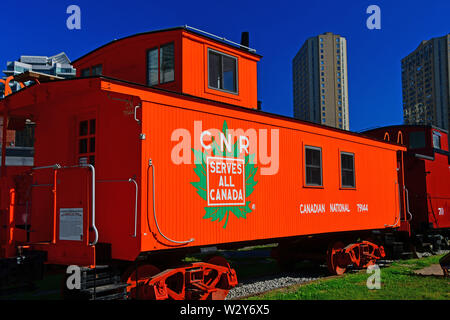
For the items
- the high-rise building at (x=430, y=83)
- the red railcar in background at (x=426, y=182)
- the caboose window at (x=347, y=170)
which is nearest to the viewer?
the caboose window at (x=347, y=170)

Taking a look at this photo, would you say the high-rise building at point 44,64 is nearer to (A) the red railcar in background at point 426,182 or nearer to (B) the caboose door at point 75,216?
(A) the red railcar in background at point 426,182

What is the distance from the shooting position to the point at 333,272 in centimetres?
1205

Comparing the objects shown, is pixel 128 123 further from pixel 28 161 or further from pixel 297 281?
pixel 28 161

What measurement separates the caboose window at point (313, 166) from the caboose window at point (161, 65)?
3975mm

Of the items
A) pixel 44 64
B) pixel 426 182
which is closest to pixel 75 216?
pixel 426 182

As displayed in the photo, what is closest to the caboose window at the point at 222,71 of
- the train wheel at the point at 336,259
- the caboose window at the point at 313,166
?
the caboose window at the point at 313,166

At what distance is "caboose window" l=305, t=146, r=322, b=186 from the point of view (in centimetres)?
1091

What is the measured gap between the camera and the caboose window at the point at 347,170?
477 inches

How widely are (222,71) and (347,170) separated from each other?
4.81m

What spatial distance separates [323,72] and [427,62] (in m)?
40.0

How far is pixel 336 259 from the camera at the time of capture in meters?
12.3

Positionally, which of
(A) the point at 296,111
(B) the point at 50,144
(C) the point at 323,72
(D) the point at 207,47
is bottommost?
(B) the point at 50,144

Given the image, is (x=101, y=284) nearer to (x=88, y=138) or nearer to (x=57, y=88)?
(x=88, y=138)
